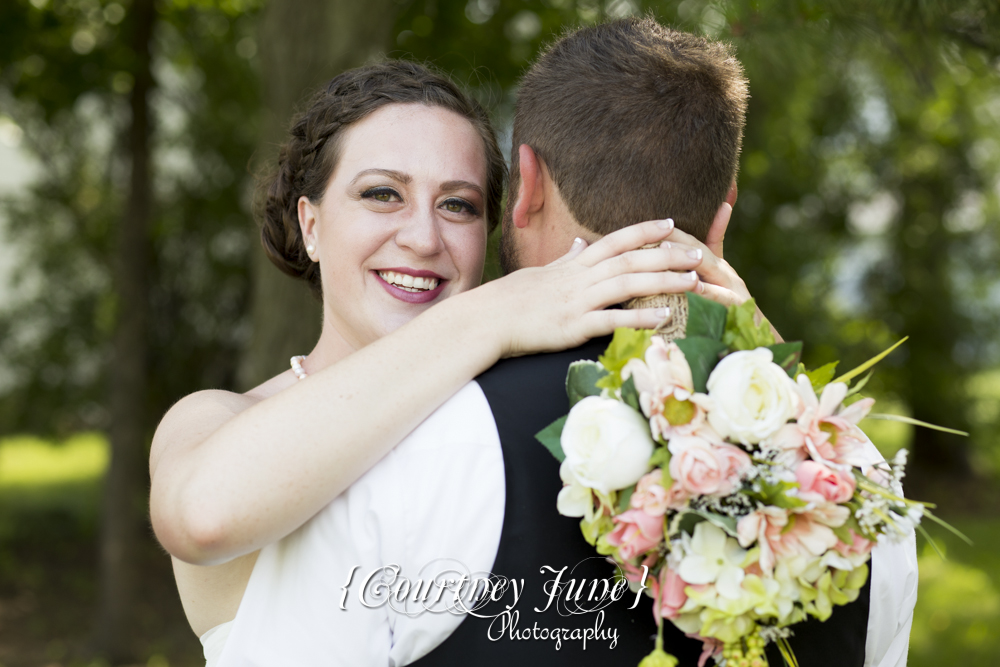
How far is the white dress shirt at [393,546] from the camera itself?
144 centimetres

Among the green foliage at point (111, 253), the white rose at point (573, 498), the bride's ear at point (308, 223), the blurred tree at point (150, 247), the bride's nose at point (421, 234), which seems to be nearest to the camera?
the white rose at point (573, 498)

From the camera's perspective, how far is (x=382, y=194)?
2.31 meters

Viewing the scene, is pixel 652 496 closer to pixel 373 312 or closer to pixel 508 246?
pixel 508 246

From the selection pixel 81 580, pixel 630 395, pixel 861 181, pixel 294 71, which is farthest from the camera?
pixel 861 181

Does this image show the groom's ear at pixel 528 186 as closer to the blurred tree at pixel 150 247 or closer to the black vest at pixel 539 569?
the black vest at pixel 539 569

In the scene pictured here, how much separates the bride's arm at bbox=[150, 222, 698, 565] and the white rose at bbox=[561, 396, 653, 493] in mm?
255

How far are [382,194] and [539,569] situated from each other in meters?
1.22

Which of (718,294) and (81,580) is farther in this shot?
(81,580)

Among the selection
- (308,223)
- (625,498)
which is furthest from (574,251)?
(308,223)

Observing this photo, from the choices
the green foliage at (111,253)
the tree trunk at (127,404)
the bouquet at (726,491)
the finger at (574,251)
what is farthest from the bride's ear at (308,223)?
the green foliage at (111,253)

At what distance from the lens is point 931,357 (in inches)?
451

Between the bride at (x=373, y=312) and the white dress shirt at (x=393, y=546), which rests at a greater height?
the bride at (x=373, y=312)

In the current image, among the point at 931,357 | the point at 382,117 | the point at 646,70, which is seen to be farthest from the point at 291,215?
the point at 931,357

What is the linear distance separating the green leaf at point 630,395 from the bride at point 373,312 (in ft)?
0.64
